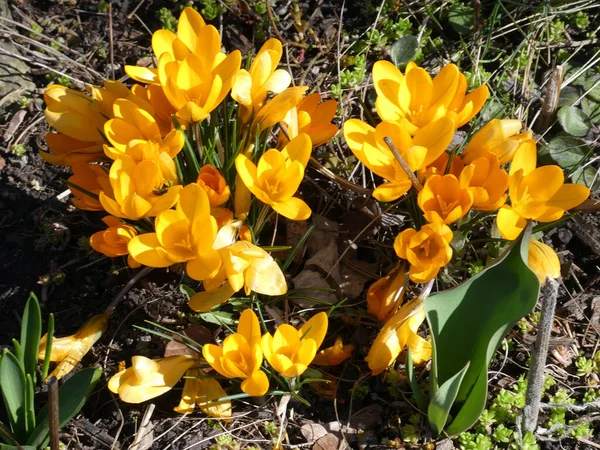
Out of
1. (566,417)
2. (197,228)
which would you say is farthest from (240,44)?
(566,417)

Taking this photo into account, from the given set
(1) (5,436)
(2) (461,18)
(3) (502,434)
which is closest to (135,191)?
(1) (5,436)

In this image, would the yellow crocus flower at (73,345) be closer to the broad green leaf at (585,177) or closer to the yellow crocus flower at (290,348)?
the yellow crocus flower at (290,348)

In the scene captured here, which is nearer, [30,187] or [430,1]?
[30,187]

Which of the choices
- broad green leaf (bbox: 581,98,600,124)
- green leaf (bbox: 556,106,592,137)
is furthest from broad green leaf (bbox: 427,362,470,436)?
broad green leaf (bbox: 581,98,600,124)

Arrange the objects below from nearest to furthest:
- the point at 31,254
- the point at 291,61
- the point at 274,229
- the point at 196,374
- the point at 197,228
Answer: the point at 197,228
the point at 196,374
the point at 274,229
the point at 31,254
the point at 291,61

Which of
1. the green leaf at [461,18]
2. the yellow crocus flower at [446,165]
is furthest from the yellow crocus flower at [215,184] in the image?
the green leaf at [461,18]

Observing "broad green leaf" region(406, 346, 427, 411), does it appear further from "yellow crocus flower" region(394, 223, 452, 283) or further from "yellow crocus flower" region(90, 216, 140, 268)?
"yellow crocus flower" region(90, 216, 140, 268)

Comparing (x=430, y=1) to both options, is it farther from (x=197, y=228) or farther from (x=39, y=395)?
(x=39, y=395)
